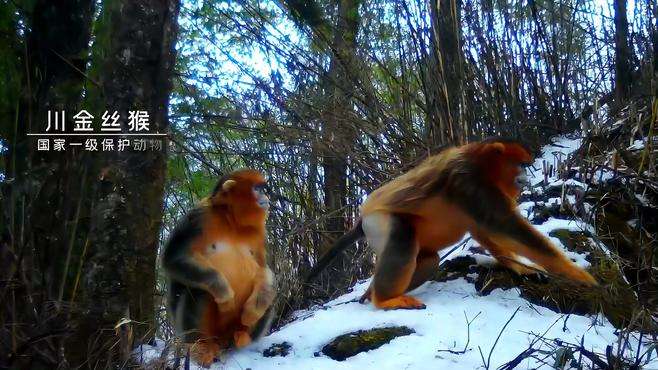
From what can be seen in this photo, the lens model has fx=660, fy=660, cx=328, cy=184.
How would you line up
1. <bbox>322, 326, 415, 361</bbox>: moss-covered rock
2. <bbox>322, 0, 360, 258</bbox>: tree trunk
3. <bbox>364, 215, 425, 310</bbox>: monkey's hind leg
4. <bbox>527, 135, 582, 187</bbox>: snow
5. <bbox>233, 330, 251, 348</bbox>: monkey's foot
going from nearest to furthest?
<bbox>322, 326, 415, 361</bbox>: moss-covered rock, <bbox>233, 330, 251, 348</bbox>: monkey's foot, <bbox>364, 215, 425, 310</bbox>: monkey's hind leg, <bbox>527, 135, 582, 187</bbox>: snow, <bbox>322, 0, 360, 258</bbox>: tree trunk

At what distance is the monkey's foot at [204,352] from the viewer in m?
3.45

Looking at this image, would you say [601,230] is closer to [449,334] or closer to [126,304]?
[449,334]

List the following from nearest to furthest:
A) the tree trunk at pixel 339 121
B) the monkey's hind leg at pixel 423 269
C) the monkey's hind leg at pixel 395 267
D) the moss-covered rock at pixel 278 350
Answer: the moss-covered rock at pixel 278 350 → the monkey's hind leg at pixel 395 267 → the monkey's hind leg at pixel 423 269 → the tree trunk at pixel 339 121

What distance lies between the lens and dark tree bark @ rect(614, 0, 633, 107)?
6.23 meters

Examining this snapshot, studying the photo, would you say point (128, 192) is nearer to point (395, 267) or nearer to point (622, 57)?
point (395, 267)

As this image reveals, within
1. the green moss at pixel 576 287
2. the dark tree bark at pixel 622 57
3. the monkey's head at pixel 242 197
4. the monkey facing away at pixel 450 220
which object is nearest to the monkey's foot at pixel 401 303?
the monkey facing away at pixel 450 220

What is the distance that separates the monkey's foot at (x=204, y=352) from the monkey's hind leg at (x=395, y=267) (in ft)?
3.25

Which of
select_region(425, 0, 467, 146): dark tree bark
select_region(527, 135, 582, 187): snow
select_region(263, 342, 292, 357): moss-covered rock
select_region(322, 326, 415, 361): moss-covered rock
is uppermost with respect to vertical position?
select_region(425, 0, 467, 146): dark tree bark

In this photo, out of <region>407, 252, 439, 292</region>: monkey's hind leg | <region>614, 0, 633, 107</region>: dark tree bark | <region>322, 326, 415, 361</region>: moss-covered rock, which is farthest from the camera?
<region>614, 0, 633, 107</region>: dark tree bark

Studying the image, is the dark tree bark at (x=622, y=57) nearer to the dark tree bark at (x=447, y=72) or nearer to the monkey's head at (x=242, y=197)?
Answer: the dark tree bark at (x=447, y=72)

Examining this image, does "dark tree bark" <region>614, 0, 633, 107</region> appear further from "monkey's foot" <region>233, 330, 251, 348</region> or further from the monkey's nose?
"monkey's foot" <region>233, 330, 251, 348</region>

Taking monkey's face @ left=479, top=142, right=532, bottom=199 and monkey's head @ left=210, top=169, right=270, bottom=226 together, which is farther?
monkey's face @ left=479, top=142, right=532, bottom=199

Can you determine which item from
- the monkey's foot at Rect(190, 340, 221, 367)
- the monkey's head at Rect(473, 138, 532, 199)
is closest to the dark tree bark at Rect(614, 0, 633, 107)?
the monkey's head at Rect(473, 138, 532, 199)

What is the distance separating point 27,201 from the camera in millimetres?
2854
